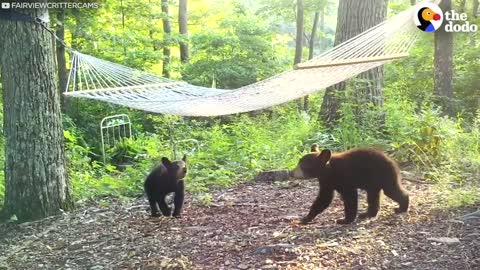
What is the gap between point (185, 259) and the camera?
332 cm

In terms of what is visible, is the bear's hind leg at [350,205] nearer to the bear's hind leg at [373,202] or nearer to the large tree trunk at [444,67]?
the bear's hind leg at [373,202]

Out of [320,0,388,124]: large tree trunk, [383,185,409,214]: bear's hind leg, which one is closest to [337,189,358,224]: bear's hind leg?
[383,185,409,214]: bear's hind leg

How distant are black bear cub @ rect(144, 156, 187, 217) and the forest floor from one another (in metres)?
0.10

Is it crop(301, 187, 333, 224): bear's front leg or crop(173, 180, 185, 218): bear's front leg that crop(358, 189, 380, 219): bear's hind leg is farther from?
crop(173, 180, 185, 218): bear's front leg

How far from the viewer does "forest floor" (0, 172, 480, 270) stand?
10.5 ft

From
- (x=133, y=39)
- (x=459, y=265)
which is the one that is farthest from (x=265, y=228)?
(x=133, y=39)

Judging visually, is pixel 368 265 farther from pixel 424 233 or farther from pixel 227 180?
pixel 227 180

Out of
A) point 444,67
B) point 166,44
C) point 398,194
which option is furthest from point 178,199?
point 166,44

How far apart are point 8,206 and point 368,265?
3236mm

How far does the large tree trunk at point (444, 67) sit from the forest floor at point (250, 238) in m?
4.38

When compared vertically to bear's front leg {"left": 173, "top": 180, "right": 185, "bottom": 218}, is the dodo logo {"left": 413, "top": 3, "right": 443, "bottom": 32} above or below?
above

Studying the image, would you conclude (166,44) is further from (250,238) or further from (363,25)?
(250,238)

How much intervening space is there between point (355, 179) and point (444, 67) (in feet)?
19.3

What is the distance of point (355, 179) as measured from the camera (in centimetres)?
398
